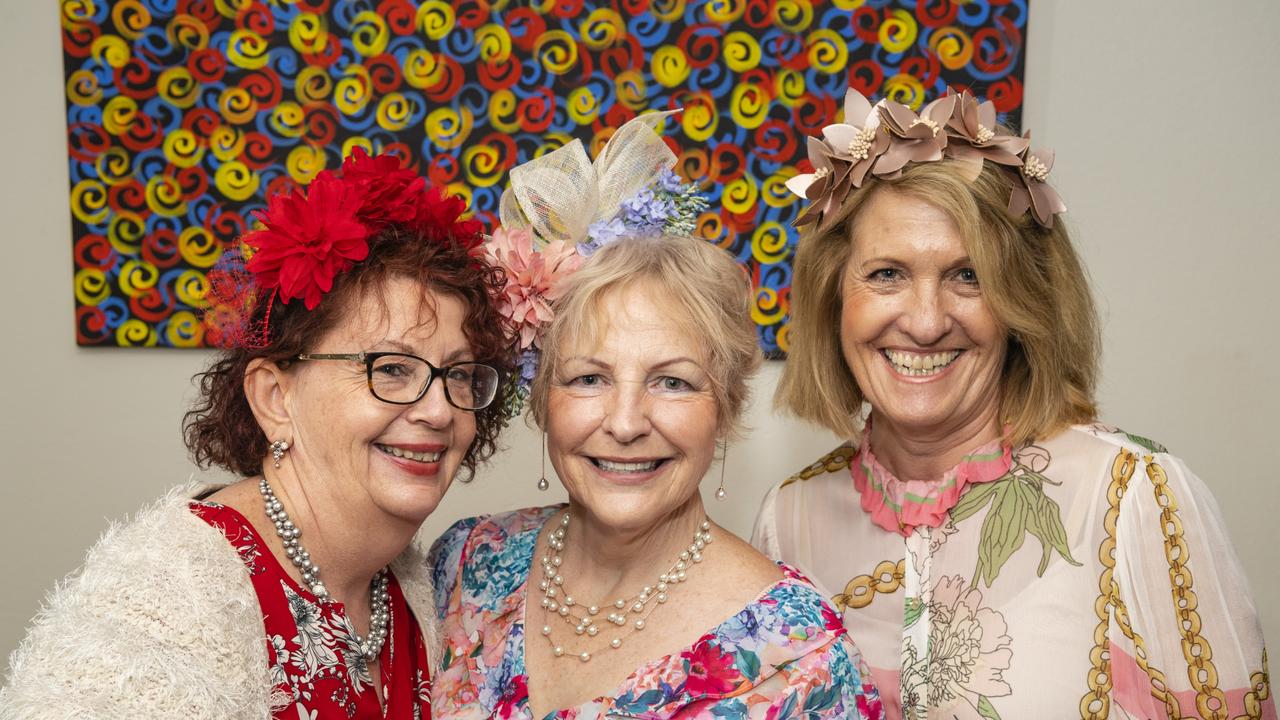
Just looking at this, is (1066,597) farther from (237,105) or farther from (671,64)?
(237,105)

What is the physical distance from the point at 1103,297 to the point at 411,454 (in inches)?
91.9

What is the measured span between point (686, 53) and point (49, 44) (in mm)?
2086

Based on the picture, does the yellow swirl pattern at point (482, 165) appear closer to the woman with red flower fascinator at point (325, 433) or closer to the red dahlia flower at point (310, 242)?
the woman with red flower fascinator at point (325, 433)

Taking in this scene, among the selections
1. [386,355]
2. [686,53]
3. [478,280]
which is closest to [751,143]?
[686,53]

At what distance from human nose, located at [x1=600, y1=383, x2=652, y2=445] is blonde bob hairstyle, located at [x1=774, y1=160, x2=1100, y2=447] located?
575 millimetres

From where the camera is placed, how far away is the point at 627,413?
1.57m

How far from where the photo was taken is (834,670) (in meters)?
1.49

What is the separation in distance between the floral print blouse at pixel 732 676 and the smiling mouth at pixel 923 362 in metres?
0.46

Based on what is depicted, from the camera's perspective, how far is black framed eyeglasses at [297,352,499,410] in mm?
1484

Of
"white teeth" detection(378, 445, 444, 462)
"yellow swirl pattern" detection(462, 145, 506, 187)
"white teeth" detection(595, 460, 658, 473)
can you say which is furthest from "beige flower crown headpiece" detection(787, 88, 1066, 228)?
"yellow swirl pattern" detection(462, 145, 506, 187)

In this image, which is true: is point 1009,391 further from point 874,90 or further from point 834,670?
point 874,90

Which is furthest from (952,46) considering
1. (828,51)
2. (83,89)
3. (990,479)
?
(83,89)

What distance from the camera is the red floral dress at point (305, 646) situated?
4.68ft

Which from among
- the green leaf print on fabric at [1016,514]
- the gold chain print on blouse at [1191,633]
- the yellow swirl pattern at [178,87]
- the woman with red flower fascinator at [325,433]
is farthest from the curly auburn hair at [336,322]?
the yellow swirl pattern at [178,87]
